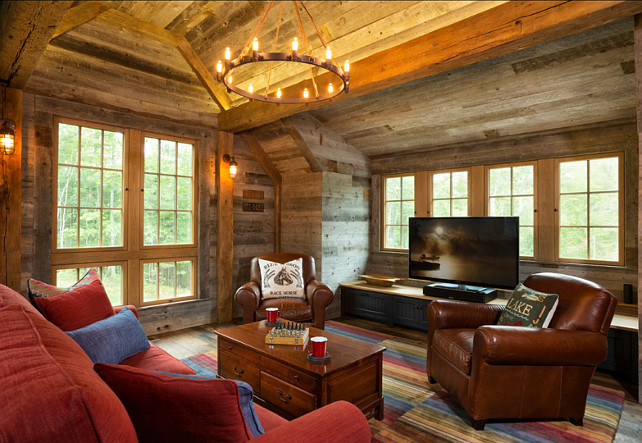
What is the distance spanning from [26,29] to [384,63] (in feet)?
7.75

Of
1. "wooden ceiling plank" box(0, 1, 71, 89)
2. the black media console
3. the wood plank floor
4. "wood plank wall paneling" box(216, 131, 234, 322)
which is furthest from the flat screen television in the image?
"wooden ceiling plank" box(0, 1, 71, 89)

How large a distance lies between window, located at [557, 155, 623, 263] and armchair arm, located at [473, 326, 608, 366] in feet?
5.86

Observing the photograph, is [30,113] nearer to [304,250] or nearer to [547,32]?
[304,250]

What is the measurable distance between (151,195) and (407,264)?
3252 millimetres

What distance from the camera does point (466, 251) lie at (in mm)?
4117

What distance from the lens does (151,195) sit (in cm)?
421

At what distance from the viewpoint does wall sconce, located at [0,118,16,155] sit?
10.3 ft

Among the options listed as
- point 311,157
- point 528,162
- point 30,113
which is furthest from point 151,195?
point 528,162

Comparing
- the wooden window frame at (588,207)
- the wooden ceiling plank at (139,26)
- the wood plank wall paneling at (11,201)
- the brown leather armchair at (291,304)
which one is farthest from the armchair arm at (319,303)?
the wooden ceiling plank at (139,26)

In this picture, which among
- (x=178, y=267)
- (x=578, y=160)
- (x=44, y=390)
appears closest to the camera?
(x=44, y=390)

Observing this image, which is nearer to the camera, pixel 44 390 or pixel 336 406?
pixel 44 390

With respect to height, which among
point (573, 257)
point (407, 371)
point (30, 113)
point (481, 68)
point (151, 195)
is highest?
point (481, 68)

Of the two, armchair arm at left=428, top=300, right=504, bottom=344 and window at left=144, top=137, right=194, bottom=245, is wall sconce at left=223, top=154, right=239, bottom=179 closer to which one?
window at left=144, top=137, right=194, bottom=245

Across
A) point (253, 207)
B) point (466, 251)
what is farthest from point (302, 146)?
point (466, 251)
